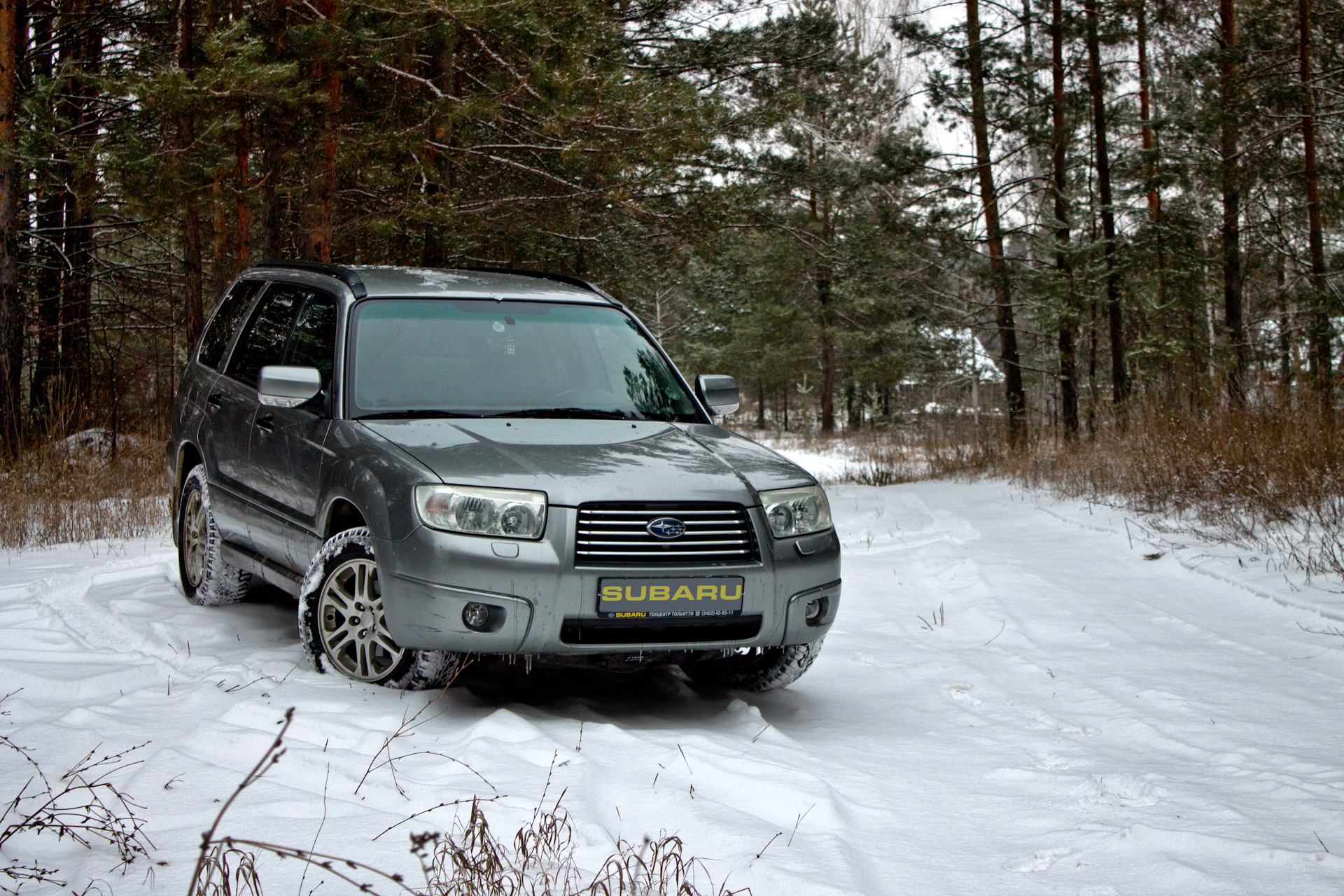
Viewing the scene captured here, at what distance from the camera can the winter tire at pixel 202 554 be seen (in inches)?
241

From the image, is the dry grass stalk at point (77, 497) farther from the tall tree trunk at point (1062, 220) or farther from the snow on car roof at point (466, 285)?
the tall tree trunk at point (1062, 220)

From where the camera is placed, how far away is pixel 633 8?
16.8 metres

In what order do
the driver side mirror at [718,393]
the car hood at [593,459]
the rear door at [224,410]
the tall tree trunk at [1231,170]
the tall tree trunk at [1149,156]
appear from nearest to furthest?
the car hood at [593,459] < the driver side mirror at [718,393] < the rear door at [224,410] < the tall tree trunk at [1231,170] < the tall tree trunk at [1149,156]

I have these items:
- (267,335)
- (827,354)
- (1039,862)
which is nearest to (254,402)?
(267,335)

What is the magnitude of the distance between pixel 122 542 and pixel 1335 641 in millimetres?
8317

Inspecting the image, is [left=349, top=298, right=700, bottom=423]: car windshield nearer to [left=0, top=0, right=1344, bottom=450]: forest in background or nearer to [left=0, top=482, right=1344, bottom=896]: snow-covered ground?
[left=0, top=482, right=1344, bottom=896]: snow-covered ground

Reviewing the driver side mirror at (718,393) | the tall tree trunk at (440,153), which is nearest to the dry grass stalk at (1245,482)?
the driver side mirror at (718,393)

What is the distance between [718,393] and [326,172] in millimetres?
8078

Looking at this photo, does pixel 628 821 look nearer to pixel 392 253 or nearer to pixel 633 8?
pixel 392 253

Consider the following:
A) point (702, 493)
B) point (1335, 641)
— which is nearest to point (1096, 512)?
point (1335, 641)

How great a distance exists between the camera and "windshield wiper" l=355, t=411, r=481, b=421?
4.82m

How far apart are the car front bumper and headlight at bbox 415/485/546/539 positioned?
39 mm

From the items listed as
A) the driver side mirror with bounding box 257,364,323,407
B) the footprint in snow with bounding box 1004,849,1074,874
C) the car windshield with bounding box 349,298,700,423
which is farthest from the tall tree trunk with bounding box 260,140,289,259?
the footprint in snow with bounding box 1004,849,1074,874

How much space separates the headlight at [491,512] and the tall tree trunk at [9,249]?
10482 mm
